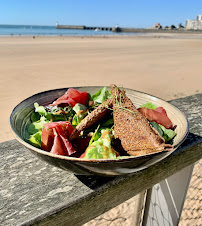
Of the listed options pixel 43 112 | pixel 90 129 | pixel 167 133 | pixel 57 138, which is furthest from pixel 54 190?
pixel 167 133

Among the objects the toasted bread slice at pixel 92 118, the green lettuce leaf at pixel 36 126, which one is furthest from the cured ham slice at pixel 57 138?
the green lettuce leaf at pixel 36 126

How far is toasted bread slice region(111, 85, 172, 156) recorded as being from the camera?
0.99m

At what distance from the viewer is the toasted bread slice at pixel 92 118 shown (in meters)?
1.16

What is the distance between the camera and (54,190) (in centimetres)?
101

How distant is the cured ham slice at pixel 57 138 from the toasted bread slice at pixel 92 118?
0.05 meters

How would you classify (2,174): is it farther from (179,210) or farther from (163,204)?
(179,210)

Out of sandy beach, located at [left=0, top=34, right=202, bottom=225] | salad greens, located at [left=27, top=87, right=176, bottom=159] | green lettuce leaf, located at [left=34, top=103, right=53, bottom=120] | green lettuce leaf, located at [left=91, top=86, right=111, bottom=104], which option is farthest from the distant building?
green lettuce leaf, located at [left=34, top=103, right=53, bottom=120]

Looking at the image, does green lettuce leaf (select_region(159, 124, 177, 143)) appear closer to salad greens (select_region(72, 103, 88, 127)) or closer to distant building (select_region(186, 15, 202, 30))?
salad greens (select_region(72, 103, 88, 127))

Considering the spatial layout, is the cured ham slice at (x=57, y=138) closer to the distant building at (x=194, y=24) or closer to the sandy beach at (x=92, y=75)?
the sandy beach at (x=92, y=75)

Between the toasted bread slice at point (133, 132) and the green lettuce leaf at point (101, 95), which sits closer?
the toasted bread slice at point (133, 132)

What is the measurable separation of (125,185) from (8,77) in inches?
392

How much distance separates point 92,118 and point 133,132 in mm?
241

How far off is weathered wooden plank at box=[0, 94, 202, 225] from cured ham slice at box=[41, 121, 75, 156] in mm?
138

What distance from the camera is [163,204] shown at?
5.81 feet
